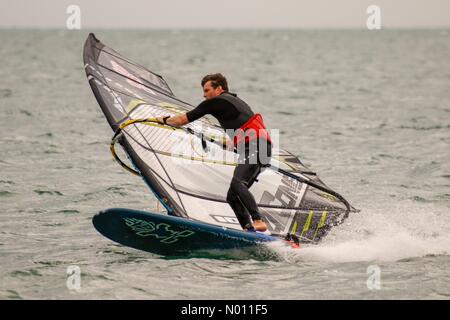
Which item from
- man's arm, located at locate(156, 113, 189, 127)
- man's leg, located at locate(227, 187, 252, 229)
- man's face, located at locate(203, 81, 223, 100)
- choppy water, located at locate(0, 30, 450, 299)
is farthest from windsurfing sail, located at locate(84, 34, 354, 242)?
man's face, located at locate(203, 81, 223, 100)

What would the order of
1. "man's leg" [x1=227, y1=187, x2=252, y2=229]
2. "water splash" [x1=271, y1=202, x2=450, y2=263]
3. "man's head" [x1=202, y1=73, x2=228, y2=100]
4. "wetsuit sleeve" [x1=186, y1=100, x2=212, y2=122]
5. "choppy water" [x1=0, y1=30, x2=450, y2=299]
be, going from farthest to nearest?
1. "water splash" [x1=271, y1=202, x2=450, y2=263]
2. "man's leg" [x1=227, y1=187, x2=252, y2=229]
3. "man's head" [x1=202, y1=73, x2=228, y2=100]
4. "wetsuit sleeve" [x1=186, y1=100, x2=212, y2=122]
5. "choppy water" [x1=0, y1=30, x2=450, y2=299]

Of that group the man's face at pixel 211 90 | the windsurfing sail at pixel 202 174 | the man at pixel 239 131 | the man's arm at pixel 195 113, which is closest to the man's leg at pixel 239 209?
the man at pixel 239 131

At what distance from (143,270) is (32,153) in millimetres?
7937

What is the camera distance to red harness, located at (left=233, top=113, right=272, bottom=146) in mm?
8297

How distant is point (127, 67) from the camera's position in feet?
36.0

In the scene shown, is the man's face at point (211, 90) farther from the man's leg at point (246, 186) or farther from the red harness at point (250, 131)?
the man's leg at point (246, 186)

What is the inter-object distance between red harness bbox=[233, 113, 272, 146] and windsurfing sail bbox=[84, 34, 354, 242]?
111 cm

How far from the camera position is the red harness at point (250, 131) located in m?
8.30

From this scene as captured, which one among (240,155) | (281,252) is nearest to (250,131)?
(240,155)

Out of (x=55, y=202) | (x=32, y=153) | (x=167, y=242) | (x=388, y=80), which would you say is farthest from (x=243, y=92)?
(x=167, y=242)

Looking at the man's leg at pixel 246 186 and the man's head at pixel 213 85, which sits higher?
the man's head at pixel 213 85

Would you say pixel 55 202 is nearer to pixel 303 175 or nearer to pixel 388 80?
pixel 303 175

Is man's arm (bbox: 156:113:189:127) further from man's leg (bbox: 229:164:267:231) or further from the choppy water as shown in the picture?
the choppy water

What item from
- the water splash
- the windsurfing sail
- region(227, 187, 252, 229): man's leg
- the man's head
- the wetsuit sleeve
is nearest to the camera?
the wetsuit sleeve
